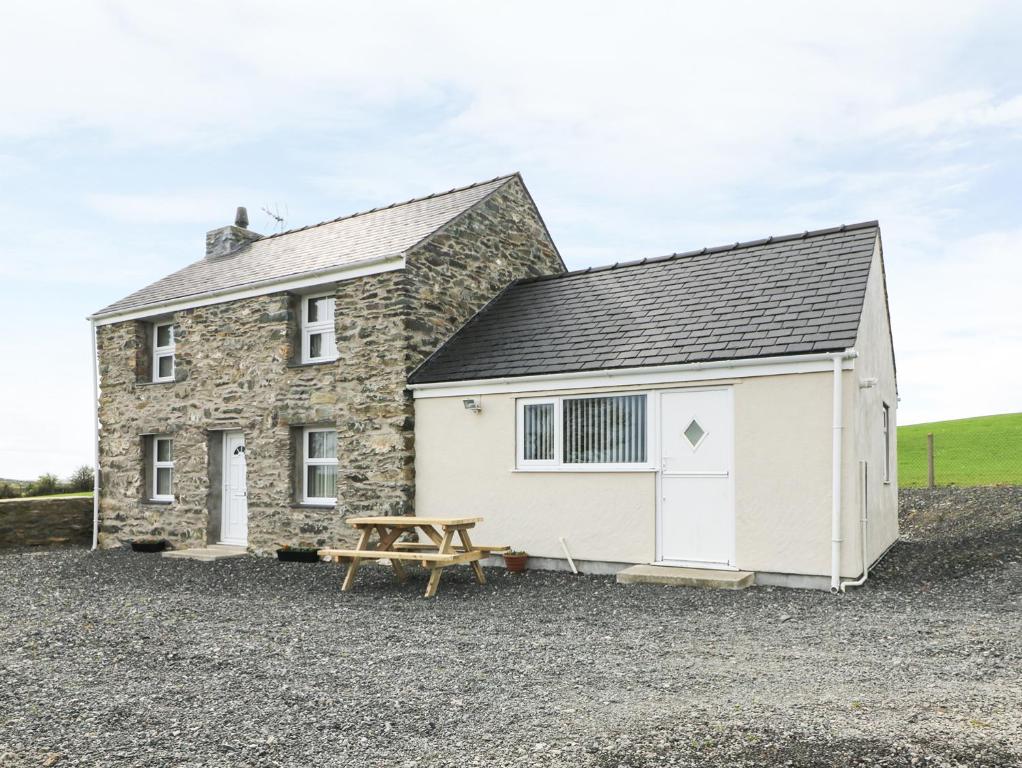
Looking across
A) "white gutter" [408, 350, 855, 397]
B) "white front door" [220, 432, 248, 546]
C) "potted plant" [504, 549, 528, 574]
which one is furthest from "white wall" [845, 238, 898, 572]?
"white front door" [220, 432, 248, 546]

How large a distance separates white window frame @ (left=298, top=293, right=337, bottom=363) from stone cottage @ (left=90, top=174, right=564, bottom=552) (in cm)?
2

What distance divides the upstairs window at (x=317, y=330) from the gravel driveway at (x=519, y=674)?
4815 mm

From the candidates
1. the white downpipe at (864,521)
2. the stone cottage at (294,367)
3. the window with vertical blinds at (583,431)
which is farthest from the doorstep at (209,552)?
the white downpipe at (864,521)

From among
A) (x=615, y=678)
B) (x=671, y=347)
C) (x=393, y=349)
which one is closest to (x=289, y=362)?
(x=393, y=349)

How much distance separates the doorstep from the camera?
14023 millimetres

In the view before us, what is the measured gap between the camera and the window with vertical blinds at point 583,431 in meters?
11.0

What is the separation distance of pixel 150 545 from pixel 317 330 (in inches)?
209

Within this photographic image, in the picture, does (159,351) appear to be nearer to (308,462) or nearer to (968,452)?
(308,462)

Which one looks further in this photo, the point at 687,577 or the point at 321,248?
the point at 321,248

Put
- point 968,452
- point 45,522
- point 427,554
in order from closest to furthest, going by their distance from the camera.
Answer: point 427,554
point 45,522
point 968,452

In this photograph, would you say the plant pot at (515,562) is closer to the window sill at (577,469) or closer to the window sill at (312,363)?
the window sill at (577,469)

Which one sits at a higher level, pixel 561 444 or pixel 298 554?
pixel 561 444

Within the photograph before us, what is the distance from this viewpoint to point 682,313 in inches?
465

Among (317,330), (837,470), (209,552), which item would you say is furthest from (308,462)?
(837,470)
